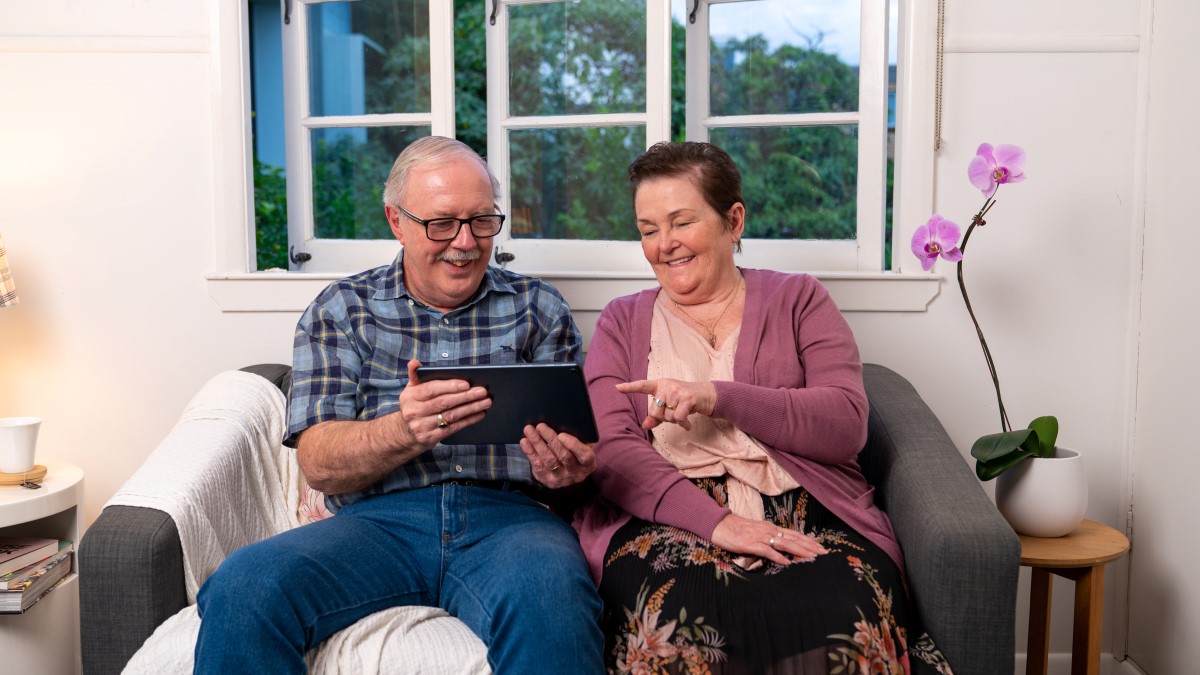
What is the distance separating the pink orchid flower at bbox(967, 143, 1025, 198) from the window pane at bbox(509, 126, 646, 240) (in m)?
0.84

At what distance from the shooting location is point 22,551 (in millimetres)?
1967

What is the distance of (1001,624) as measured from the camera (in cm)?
152

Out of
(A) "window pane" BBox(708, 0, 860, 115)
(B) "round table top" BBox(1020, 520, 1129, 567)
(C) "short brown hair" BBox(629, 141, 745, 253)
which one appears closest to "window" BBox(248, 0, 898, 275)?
(A) "window pane" BBox(708, 0, 860, 115)

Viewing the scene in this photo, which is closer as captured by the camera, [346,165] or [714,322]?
[714,322]

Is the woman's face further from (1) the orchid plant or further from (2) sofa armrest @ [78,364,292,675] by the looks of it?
(2) sofa armrest @ [78,364,292,675]

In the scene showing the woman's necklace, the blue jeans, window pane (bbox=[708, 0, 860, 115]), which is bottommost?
the blue jeans

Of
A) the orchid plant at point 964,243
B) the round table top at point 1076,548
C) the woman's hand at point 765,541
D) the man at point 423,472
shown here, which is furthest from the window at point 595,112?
the woman's hand at point 765,541

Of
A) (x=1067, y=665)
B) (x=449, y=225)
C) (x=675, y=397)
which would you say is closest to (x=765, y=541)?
(x=675, y=397)

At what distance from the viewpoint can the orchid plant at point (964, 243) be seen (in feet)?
6.36

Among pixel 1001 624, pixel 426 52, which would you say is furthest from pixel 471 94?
pixel 1001 624

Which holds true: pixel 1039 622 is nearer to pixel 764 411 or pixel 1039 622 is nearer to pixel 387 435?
pixel 764 411

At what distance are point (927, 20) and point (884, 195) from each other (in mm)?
A: 409

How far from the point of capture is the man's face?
72.3 inches

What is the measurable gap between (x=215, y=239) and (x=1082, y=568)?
205 cm
